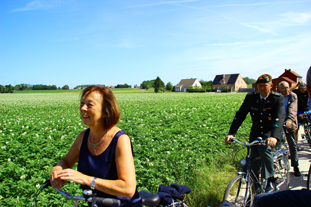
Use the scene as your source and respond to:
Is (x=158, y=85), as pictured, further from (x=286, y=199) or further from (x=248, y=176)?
(x=286, y=199)

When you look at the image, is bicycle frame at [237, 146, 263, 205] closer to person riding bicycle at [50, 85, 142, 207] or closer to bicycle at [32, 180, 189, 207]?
bicycle at [32, 180, 189, 207]

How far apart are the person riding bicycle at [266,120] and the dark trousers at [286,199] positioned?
2306 millimetres

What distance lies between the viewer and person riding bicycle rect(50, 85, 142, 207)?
1.83 metres

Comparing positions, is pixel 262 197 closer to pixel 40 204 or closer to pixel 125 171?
pixel 125 171

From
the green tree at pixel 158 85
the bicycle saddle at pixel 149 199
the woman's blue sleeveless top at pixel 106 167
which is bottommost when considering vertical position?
the bicycle saddle at pixel 149 199

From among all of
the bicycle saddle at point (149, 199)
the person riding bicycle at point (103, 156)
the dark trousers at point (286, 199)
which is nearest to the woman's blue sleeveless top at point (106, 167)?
the person riding bicycle at point (103, 156)

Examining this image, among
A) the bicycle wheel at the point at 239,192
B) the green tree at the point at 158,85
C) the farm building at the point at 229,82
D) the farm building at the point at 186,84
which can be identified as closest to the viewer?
the bicycle wheel at the point at 239,192

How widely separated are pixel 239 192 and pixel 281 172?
5.14 ft

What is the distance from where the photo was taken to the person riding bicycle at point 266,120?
3.56 m

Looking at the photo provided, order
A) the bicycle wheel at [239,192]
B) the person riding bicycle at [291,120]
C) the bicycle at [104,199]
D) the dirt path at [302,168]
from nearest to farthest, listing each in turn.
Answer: the bicycle at [104,199], the bicycle wheel at [239,192], the dirt path at [302,168], the person riding bicycle at [291,120]

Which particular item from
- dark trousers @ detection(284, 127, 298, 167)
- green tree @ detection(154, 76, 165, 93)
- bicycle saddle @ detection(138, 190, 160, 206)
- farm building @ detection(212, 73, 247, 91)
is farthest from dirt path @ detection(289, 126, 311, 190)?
farm building @ detection(212, 73, 247, 91)

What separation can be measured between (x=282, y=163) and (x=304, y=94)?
3896 mm

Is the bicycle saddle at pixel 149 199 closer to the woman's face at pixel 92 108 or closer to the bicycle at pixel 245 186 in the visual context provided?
the woman's face at pixel 92 108

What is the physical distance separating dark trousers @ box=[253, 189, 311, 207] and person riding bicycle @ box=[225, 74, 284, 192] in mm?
2306
